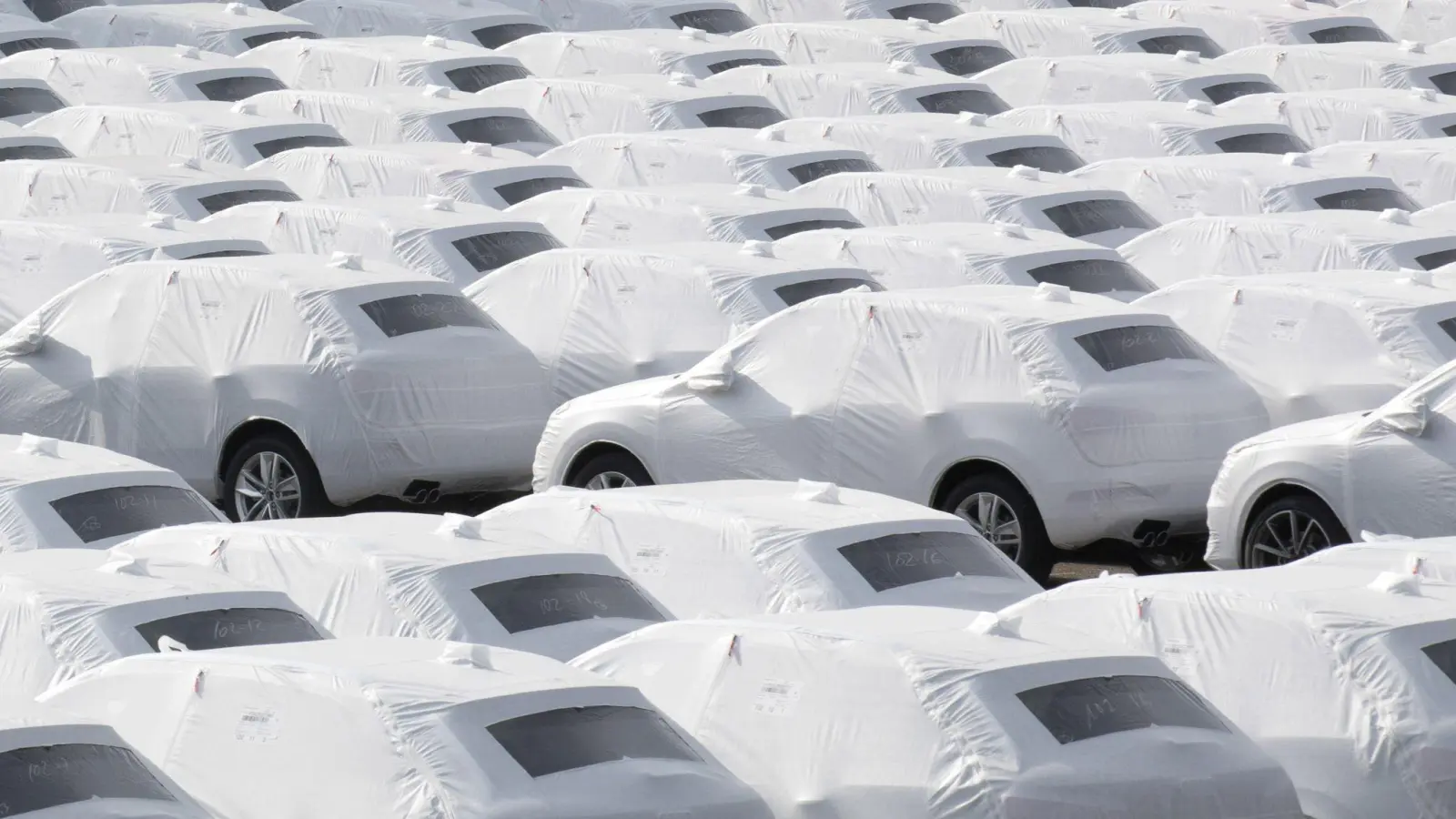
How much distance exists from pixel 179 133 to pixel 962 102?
7.50 metres

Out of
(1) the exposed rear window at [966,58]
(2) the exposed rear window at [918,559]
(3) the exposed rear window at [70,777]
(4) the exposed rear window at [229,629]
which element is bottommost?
(2) the exposed rear window at [918,559]

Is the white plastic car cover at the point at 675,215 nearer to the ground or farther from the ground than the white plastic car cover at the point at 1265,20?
nearer to the ground

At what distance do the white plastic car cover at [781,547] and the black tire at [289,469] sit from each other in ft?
9.66

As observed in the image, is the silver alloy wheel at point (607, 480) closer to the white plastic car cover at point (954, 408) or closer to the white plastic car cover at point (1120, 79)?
the white plastic car cover at point (954, 408)

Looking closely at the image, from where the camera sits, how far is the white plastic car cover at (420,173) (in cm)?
2173

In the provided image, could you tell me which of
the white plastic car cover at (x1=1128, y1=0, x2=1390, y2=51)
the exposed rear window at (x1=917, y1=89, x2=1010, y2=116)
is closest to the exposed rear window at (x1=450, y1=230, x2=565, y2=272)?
the exposed rear window at (x1=917, y1=89, x2=1010, y2=116)

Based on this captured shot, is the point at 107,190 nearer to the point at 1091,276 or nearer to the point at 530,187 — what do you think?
the point at 530,187

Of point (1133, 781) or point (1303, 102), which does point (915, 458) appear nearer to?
point (1133, 781)

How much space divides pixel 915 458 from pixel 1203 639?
4.42 metres

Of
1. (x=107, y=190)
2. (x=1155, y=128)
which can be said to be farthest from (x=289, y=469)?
(x=1155, y=128)

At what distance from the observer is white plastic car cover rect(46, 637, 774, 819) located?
822cm

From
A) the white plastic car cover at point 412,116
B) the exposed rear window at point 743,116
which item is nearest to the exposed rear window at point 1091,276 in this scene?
the white plastic car cover at point 412,116

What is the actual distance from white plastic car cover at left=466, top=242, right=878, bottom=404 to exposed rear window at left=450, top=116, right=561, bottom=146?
300 inches

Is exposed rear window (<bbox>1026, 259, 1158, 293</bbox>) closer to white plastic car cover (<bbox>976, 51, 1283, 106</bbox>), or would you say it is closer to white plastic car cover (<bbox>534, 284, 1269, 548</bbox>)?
white plastic car cover (<bbox>534, 284, 1269, 548</bbox>)
